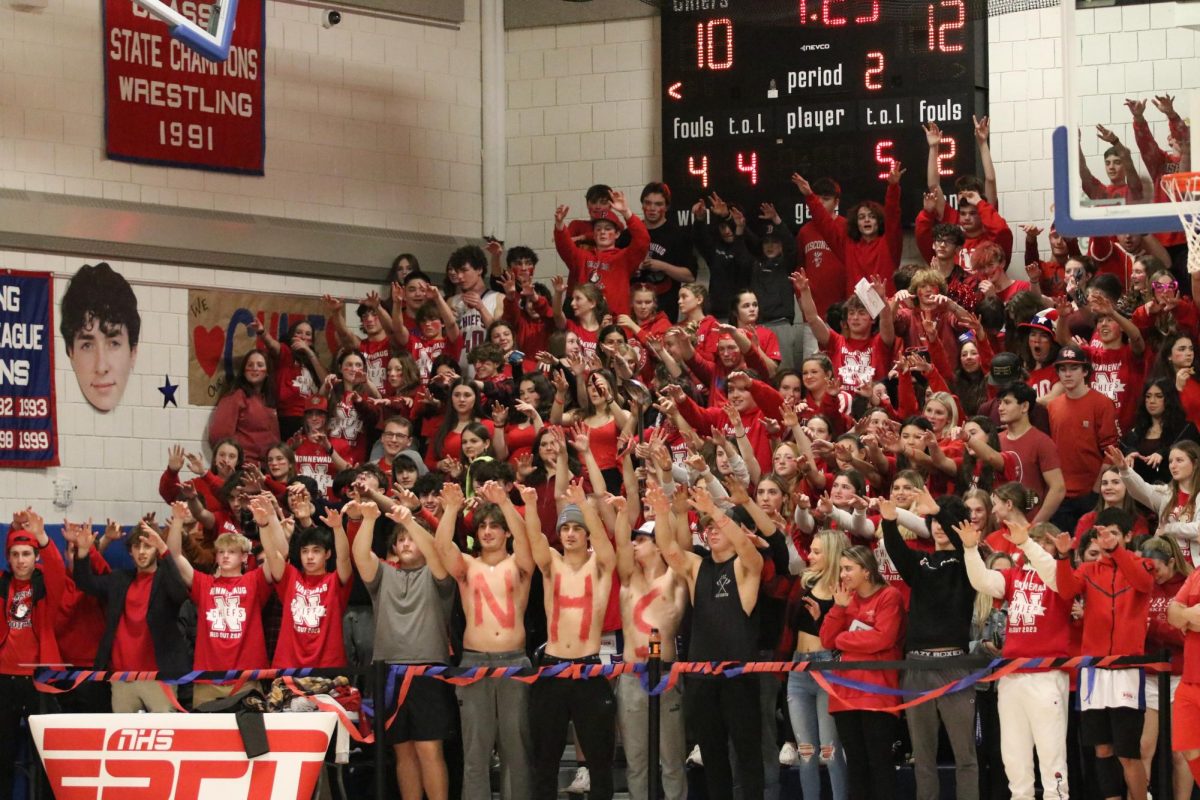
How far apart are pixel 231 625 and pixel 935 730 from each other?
4.37 m

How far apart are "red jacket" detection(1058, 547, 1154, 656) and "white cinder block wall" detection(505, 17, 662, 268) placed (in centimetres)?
771

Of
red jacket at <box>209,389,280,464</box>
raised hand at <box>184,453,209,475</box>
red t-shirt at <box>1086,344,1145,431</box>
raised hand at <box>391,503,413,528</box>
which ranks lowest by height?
raised hand at <box>391,503,413,528</box>

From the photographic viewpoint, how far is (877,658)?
36.3 ft

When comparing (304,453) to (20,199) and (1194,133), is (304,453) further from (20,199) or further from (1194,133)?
(1194,133)

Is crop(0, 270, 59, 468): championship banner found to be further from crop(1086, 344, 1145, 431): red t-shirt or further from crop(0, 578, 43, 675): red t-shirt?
crop(1086, 344, 1145, 431): red t-shirt

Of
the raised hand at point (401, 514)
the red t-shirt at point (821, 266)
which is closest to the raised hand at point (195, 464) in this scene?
the raised hand at point (401, 514)

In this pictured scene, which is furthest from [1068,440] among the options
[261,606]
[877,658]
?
[261,606]

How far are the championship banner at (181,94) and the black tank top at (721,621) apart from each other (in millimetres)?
6871

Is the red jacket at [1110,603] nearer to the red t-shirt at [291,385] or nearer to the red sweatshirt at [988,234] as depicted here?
the red sweatshirt at [988,234]

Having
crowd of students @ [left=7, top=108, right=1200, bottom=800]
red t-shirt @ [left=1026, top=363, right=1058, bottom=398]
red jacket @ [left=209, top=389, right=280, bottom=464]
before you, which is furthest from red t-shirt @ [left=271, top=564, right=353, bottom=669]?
red t-shirt @ [left=1026, top=363, right=1058, bottom=398]

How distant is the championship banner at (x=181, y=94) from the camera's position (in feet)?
51.9

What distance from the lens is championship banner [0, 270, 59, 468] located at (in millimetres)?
14984

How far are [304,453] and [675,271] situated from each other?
3491 millimetres

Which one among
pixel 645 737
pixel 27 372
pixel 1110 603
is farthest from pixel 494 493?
pixel 27 372
